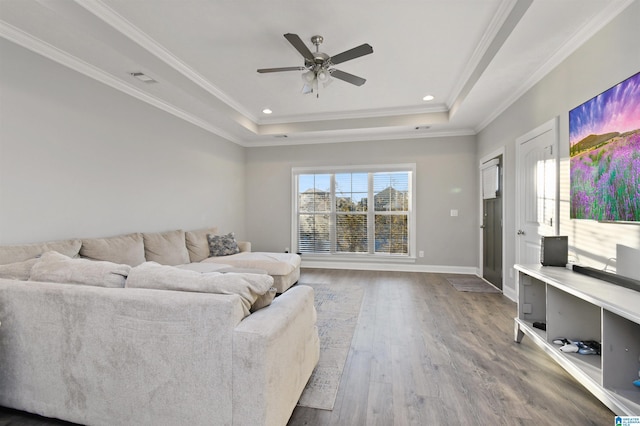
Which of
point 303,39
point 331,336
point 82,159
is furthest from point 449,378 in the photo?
point 82,159

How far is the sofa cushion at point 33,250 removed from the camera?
2.16m

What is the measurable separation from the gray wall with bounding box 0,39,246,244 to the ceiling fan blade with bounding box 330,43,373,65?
261cm

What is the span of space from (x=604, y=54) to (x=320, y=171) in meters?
4.38

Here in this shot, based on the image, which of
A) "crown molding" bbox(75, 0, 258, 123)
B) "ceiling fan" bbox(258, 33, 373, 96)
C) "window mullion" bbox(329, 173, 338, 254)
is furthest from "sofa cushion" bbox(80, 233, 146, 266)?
"window mullion" bbox(329, 173, 338, 254)

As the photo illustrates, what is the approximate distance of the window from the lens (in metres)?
5.64

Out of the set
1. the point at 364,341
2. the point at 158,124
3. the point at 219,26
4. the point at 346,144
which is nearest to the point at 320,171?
the point at 346,144

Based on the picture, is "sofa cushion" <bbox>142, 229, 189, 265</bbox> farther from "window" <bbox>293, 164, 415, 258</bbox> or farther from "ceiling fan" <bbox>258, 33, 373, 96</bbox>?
"window" <bbox>293, 164, 415, 258</bbox>

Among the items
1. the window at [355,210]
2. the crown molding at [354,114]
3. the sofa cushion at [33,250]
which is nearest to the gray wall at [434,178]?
the window at [355,210]

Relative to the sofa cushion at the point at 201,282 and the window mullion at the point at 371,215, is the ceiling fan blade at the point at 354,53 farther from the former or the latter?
the window mullion at the point at 371,215

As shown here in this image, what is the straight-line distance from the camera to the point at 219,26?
2607mm

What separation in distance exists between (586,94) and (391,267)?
3946 mm

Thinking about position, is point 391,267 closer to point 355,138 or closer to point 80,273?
point 355,138

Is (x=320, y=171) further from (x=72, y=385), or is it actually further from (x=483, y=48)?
(x=72, y=385)

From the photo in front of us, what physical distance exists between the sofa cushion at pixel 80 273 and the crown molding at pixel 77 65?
2.05 metres
